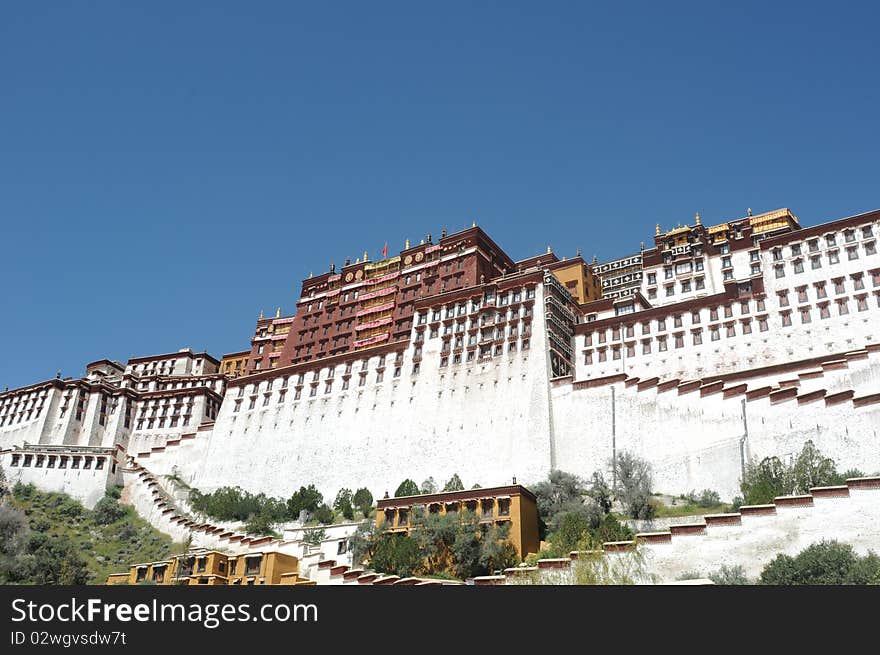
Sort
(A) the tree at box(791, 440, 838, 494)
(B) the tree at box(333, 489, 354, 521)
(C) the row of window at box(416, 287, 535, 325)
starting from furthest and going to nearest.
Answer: (C) the row of window at box(416, 287, 535, 325) → (B) the tree at box(333, 489, 354, 521) → (A) the tree at box(791, 440, 838, 494)

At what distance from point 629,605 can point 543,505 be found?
1146 inches

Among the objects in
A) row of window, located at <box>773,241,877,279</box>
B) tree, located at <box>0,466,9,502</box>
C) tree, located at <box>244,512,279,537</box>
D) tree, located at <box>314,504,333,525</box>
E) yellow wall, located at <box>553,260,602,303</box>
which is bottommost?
tree, located at <box>244,512,279,537</box>

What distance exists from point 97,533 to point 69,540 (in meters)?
3.03

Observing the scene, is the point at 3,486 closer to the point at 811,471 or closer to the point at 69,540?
the point at 69,540

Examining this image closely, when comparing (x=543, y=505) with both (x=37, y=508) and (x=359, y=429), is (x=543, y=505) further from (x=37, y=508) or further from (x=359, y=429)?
(x=37, y=508)

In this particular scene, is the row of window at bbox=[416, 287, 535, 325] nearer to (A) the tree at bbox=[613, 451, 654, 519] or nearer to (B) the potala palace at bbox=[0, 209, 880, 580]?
(B) the potala palace at bbox=[0, 209, 880, 580]

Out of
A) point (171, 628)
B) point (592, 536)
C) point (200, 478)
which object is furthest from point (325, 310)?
point (171, 628)

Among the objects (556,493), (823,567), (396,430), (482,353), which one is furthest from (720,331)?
(823,567)

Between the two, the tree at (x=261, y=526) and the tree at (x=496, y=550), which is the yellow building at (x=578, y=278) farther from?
the tree at (x=496, y=550)

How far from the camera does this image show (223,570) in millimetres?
46875

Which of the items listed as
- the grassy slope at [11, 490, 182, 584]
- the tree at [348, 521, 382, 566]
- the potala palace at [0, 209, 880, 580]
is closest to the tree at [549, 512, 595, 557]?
the potala palace at [0, 209, 880, 580]

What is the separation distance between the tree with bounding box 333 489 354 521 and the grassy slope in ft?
36.0

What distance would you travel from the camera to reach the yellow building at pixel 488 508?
149ft

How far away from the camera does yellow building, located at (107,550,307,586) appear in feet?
148
